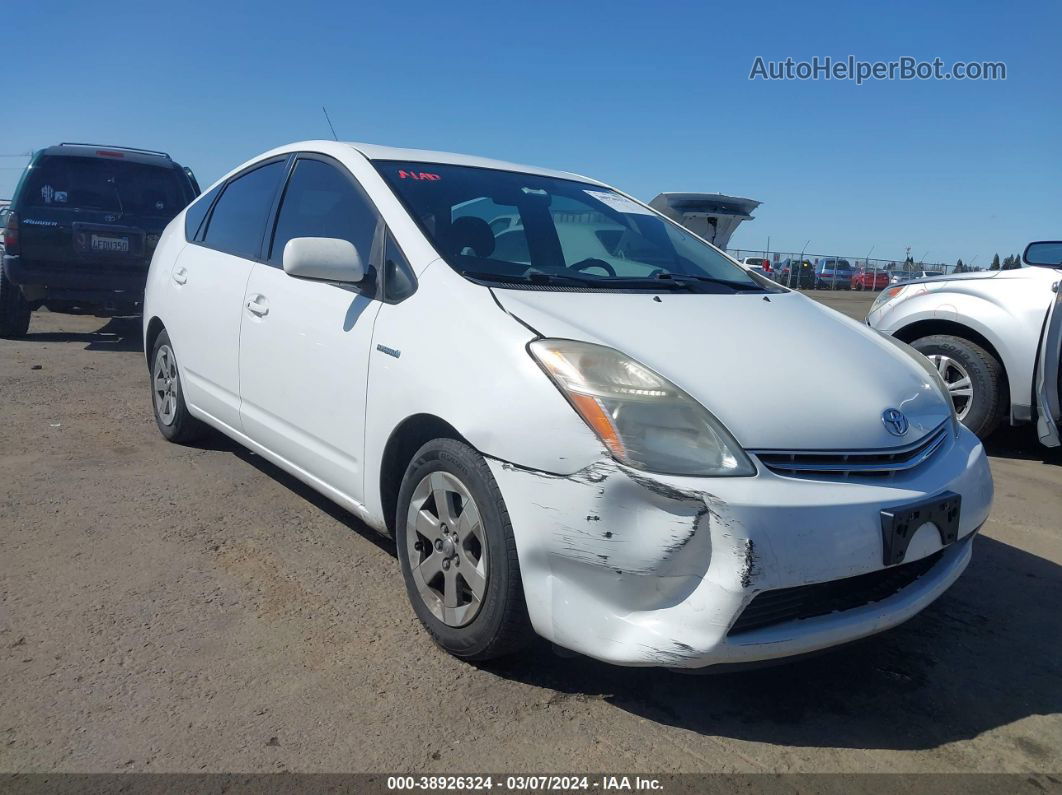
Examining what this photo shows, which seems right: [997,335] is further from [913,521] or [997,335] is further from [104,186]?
[104,186]

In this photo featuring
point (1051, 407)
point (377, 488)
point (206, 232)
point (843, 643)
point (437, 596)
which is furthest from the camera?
point (1051, 407)

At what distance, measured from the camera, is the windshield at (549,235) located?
310 centimetres

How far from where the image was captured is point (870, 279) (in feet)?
133

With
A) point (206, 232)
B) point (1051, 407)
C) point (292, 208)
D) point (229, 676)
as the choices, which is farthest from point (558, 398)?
A: point (1051, 407)

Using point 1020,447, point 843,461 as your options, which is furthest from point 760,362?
point 1020,447

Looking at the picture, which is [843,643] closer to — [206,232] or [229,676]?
[229,676]

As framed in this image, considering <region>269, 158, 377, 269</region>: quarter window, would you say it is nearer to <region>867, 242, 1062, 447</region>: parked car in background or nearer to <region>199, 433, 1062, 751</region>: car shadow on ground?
<region>199, 433, 1062, 751</region>: car shadow on ground

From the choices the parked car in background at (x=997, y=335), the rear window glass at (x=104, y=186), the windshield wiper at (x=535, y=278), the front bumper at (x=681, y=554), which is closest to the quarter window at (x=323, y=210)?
the windshield wiper at (x=535, y=278)

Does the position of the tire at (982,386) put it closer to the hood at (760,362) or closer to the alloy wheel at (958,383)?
the alloy wheel at (958,383)

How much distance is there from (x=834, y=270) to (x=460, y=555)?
128ft

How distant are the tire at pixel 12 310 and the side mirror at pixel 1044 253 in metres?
8.73

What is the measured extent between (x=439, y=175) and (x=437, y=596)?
5.66ft

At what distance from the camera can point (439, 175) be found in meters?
3.53

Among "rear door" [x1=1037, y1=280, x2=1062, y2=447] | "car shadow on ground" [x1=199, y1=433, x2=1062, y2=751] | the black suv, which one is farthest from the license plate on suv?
"rear door" [x1=1037, y1=280, x2=1062, y2=447]
